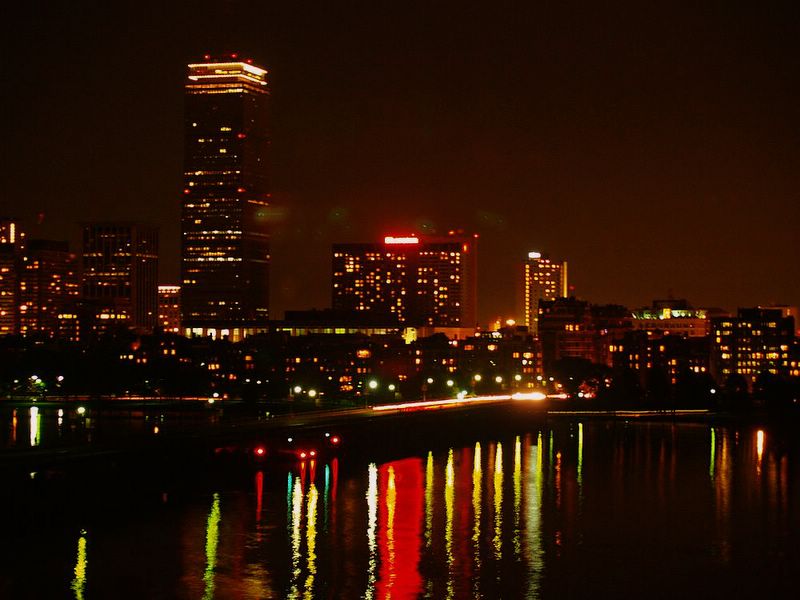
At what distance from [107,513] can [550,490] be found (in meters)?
17.7

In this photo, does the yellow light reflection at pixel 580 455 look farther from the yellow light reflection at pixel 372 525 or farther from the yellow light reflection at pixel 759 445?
the yellow light reflection at pixel 372 525

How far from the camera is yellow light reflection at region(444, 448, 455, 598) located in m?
32.3

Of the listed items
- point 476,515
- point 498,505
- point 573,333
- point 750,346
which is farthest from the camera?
point 573,333

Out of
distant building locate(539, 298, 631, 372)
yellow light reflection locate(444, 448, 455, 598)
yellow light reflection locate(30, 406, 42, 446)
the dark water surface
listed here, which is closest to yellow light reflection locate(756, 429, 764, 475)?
the dark water surface

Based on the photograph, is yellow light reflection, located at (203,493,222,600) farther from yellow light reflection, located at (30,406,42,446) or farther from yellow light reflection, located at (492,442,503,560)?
yellow light reflection, located at (30,406,42,446)

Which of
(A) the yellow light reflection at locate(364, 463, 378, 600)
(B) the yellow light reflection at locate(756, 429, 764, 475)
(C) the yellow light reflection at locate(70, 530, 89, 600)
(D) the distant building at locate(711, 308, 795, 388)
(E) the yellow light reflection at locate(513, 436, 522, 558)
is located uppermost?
(D) the distant building at locate(711, 308, 795, 388)

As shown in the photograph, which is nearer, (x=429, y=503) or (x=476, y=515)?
(x=476, y=515)

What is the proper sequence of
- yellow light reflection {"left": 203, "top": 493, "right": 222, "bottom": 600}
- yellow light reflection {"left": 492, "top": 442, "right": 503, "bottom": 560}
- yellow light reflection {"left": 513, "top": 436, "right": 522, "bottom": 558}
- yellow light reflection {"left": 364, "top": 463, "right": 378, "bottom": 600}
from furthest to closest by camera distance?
1. yellow light reflection {"left": 513, "top": 436, "right": 522, "bottom": 558}
2. yellow light reflection {"left": 492, "top": 442, "right": 503, "bottom": 560}
3. yellow light reflection {"left": 364, "top": 463, "right": 378, "bottom": 600}
4. yellow light reflection {"left": 203, "top": 493, "right": 222, "bottom": 600}

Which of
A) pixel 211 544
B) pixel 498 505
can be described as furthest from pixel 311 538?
pixel 498 505

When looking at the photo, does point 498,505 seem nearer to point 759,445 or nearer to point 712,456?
point 712,456

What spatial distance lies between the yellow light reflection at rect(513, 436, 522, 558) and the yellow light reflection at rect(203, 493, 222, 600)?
8.57 metres

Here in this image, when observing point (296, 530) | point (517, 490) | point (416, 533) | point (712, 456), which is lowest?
point (712, 456)

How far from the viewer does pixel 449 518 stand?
137 ft

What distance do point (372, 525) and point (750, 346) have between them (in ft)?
345
